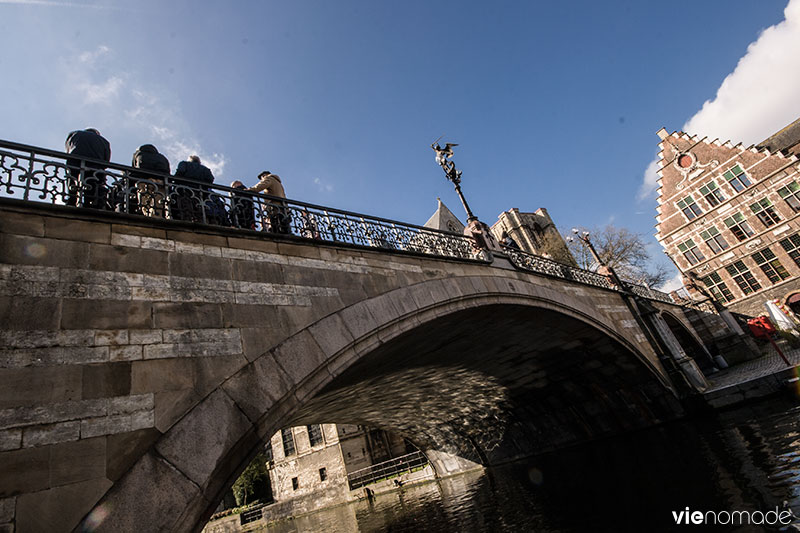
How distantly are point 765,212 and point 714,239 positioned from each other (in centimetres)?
323

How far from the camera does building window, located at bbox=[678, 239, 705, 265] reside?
95.8ft

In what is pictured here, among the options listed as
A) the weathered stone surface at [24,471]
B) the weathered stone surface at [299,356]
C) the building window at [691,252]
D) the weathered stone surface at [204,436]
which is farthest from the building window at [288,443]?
the building window at [691,252]

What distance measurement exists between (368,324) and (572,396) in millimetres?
12110

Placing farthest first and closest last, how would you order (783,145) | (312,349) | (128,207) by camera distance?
(783,145), (312,349), (128,207)

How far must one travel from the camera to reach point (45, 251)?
3598mm

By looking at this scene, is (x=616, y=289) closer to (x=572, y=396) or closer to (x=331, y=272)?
(x=572, y=396)

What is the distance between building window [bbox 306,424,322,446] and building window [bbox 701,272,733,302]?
30911mm

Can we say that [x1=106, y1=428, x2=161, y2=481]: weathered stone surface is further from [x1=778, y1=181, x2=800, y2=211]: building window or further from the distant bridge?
[x1=778, y1=181, x2=800, y2=211]: building window

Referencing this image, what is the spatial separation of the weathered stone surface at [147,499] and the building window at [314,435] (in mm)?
31102

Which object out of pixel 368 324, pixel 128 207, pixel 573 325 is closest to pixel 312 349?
pixel 368 324

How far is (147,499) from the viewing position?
3.05 m

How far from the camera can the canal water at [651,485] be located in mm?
5133

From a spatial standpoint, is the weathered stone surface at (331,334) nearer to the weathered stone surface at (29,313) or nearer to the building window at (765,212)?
the weathered stone surface at (29,313)

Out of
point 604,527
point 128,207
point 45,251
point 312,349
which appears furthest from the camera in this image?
point 604,527
